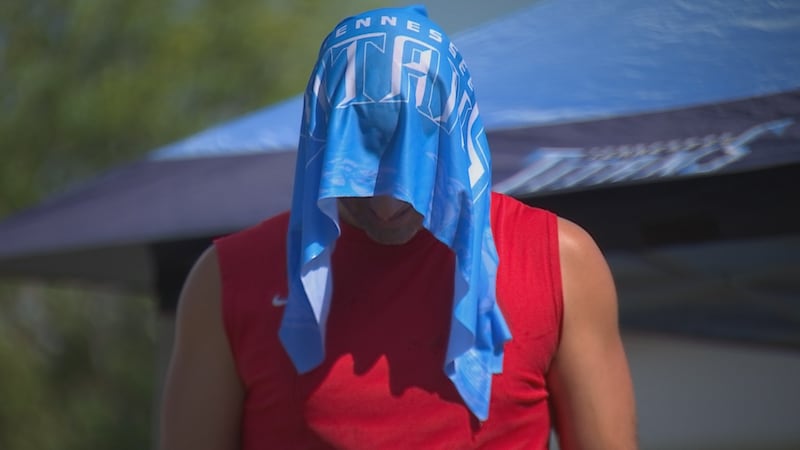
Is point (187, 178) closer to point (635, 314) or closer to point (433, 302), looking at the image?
point (635, 314)

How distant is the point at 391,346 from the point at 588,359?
0.84 feet

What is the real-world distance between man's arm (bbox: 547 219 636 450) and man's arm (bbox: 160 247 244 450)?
421 millimetres

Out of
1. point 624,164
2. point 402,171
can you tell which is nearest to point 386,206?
point 402,171

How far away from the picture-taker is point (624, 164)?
2246mm

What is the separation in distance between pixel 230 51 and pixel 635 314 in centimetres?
893

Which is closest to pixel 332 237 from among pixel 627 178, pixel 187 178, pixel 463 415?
pixel 463 415

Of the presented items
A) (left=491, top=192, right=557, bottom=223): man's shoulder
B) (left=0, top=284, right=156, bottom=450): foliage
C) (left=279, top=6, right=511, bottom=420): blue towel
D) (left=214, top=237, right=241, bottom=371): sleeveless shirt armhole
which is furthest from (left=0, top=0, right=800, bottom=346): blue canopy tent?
(left=0, top=284, right=156, bottom=450): foliage

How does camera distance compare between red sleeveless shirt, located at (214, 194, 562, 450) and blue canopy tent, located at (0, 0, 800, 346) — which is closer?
red sleeveless shirt, located at (214, 194, 562, 450)

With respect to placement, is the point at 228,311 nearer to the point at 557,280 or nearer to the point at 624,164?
the point at 557,280

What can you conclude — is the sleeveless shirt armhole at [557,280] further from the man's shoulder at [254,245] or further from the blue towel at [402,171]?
the man's shoulder at [254,245]

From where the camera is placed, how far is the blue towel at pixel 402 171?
147 centimetres

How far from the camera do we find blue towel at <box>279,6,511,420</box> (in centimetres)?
147

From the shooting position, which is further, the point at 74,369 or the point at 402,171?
the point at 74,369

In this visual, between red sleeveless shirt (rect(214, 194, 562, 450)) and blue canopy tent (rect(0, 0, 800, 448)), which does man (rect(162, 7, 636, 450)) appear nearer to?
red sleeveless shirt (rect(214, 194, 562, 450))
